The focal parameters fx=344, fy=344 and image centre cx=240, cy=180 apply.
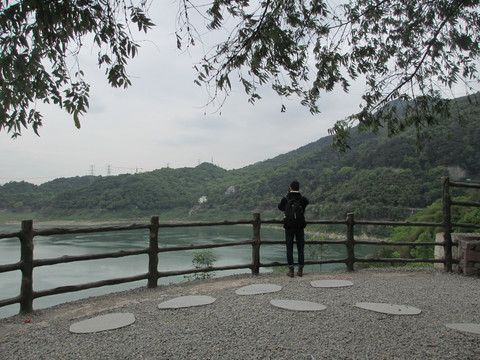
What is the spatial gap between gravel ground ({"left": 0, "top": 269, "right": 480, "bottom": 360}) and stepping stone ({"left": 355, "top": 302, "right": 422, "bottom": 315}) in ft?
0.28

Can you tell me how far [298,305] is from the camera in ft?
11.0

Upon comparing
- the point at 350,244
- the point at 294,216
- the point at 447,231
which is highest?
the point at 294,216

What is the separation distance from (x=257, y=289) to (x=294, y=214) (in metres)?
1.15

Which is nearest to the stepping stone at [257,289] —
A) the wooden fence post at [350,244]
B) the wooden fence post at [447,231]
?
the wooden fence post at [350,244]

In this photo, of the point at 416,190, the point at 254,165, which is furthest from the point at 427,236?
the point at 254,165

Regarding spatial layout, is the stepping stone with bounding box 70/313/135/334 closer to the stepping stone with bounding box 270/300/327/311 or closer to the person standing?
the stepping stone with bounding box 270/300/327/311

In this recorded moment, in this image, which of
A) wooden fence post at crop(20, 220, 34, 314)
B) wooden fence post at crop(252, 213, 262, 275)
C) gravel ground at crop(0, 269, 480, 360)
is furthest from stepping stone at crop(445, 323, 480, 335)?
wooden fence post at crop(20, 220, 34, 314)

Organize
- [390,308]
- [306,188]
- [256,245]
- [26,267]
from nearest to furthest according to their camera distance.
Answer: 1. [390,308]
2. [26,267]
3. [256,245]
4. [306,188]

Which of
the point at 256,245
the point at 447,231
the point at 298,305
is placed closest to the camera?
the point at 298,305

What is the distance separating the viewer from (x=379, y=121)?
389cm

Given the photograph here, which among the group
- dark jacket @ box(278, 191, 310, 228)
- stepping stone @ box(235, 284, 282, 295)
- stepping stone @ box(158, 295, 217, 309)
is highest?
dark jacket @ box(278, 191, 310, 228)

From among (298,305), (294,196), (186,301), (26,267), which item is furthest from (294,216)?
(26,267)

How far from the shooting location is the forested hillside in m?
34.1

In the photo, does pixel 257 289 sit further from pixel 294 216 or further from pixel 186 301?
pixel 294 216
